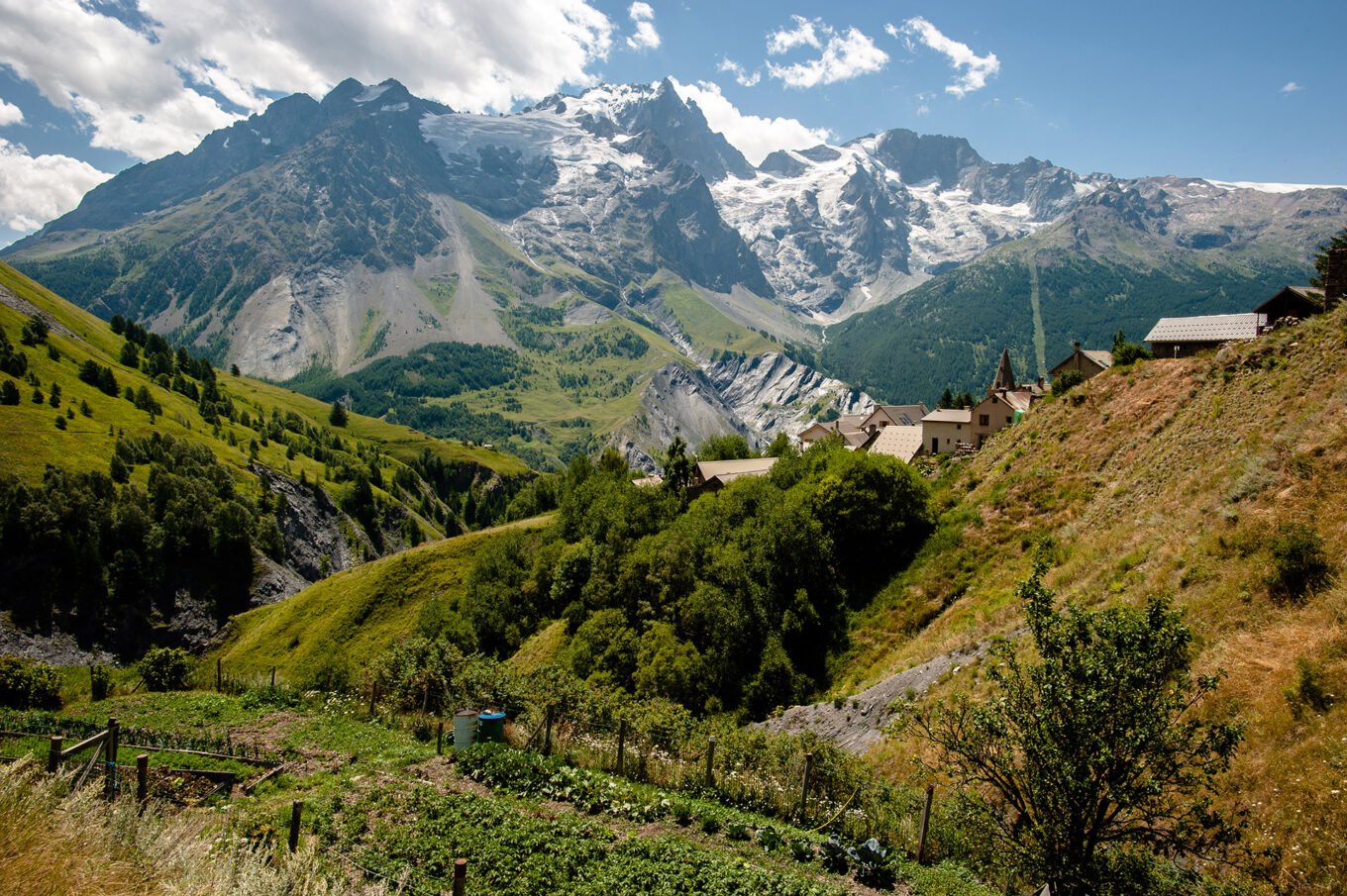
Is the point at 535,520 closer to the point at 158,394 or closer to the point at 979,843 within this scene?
the point at 979,843

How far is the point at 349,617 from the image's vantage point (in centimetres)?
6850

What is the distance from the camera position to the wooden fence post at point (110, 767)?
18025mm

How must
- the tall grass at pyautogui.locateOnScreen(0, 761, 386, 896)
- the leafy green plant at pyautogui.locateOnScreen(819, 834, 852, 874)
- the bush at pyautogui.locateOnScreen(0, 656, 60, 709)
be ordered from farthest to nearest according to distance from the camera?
1. the bush at pyautogui.locateOnScreen(0, 656, 60, 709)
2. the leafy green plant at pyautogui.locateOnScreen(819, 834, 852, 874)
3. the tall grass at pyautogui.locateOnScreen(0, 761, 386, 896)

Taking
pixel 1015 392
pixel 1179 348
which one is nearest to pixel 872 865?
pixel 1179 348

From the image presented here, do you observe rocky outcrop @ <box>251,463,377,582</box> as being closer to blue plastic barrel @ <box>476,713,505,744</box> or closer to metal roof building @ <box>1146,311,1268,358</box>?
blue plastic barrel @ <box>476,713,505,744</box>

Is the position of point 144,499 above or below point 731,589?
below

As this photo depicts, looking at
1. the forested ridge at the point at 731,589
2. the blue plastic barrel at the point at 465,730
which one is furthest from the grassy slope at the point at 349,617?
the blue plastic barrel at the point at 465,730

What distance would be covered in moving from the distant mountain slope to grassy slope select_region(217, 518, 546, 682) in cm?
3223

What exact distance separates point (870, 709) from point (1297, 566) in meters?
16.5

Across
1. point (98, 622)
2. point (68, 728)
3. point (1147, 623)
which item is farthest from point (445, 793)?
point (98, 622)

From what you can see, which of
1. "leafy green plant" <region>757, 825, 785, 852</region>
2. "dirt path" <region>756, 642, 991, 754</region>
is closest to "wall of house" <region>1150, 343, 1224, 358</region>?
"dirt path" <region>756, 642, 991, 754</region>

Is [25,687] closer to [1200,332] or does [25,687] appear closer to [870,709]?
[870,709]

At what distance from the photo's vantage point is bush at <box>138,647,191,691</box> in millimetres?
46188

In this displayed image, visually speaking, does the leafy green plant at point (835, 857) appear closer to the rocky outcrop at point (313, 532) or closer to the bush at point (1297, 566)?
the bush at point (1297, 566)
